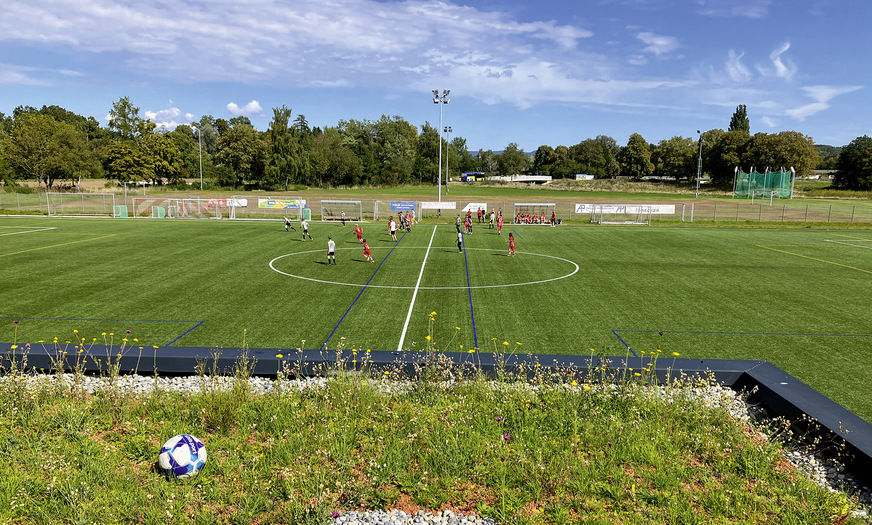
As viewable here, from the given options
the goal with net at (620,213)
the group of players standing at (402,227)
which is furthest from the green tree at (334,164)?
the goal with net at (620,213)

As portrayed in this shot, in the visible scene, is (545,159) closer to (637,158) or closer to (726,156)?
(637,158)

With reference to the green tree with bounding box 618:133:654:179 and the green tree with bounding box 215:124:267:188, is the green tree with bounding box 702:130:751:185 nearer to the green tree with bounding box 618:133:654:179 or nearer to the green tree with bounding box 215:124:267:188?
the green tree with bounding box 618:133:654:179

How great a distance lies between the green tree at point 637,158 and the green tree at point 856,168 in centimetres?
4629

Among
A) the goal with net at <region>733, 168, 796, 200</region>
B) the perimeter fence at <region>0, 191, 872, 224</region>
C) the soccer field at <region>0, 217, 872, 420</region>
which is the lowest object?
the soccer field at <region>0, 217, 872, 420</region>

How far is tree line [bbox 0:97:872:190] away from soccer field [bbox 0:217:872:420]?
206 feet

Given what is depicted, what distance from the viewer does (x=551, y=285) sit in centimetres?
2089

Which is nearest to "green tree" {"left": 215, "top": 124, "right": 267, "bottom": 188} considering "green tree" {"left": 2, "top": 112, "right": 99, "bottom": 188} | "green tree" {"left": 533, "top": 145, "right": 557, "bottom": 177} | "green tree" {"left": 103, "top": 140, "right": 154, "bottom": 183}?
"green tree" {"left": 103, "top": 140, "right": 154, "bottom": 183}

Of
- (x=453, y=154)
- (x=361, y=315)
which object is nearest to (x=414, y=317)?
(x=361, y=315)

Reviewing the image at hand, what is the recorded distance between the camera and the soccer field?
540 inches

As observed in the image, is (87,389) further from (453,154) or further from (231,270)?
(453,154)

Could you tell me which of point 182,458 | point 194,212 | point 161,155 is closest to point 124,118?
point 161,155

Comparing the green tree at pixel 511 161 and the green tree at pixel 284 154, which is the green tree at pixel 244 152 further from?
the green tree at pixel 511 161

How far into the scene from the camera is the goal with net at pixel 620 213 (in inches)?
2000

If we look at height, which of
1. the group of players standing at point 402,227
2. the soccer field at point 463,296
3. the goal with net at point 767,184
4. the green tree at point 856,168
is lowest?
the soccer field at point 463,296
